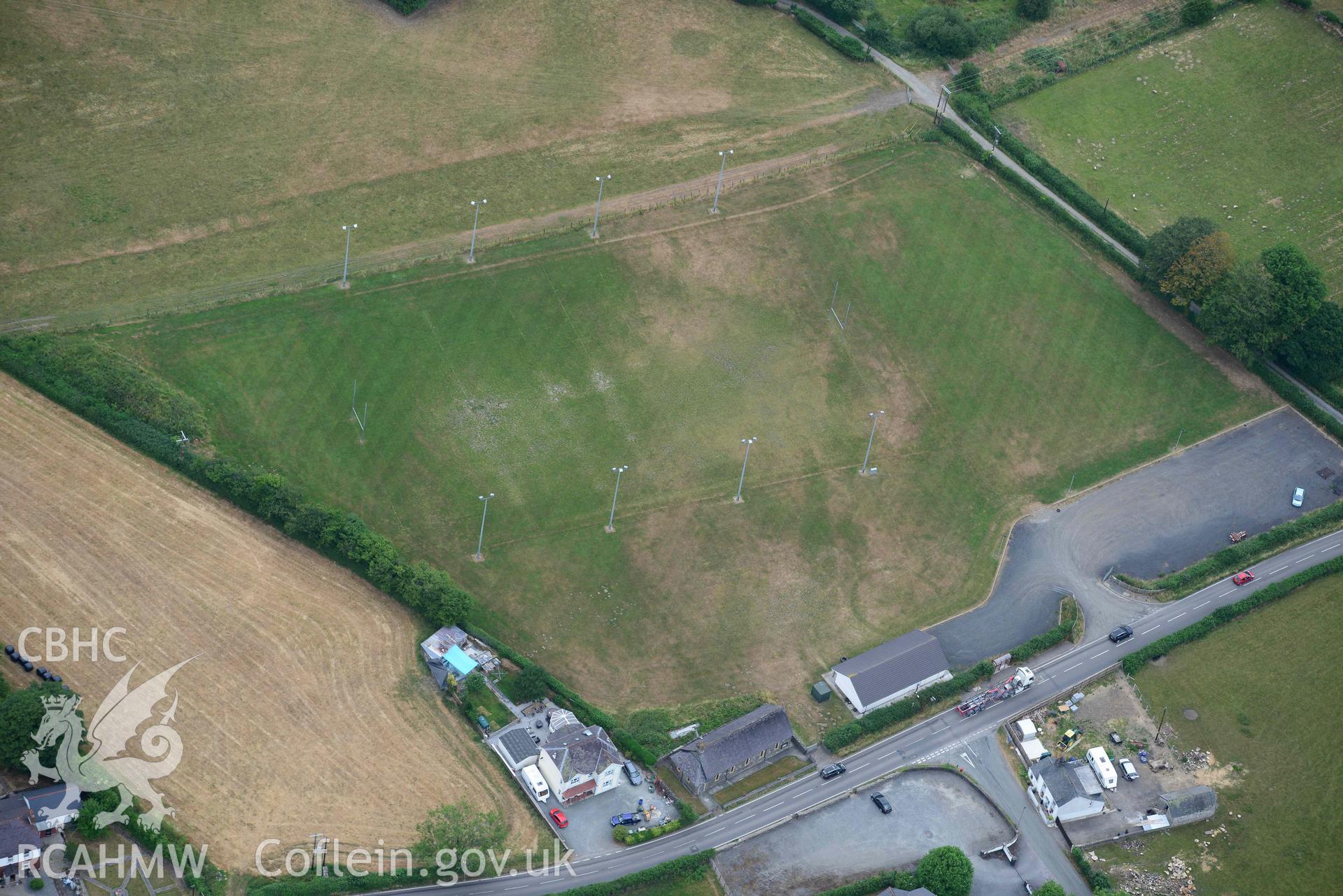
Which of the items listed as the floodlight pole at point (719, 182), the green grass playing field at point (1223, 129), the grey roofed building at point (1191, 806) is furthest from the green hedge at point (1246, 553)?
the floodlight pole at point (719, 182)

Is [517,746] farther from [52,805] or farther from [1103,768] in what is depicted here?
[1103,768]

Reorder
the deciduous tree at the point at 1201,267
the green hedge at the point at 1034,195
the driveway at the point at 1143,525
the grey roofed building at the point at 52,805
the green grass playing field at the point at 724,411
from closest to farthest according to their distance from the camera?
the grey roofed building at the point at 52,805
the green grass playing field at the point at 724,411
the driveway at the point at 1143,525
the deciduous tree at the point at 1201,267
the green hedge at the point at 1034,195

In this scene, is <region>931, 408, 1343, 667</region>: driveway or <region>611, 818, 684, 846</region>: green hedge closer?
<region>611, 818, 684, 846</region>: green hedge

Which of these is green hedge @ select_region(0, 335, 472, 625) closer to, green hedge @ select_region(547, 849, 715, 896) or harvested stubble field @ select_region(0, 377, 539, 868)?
harvested stubble field @ select_region(0, 377, 539, 868)

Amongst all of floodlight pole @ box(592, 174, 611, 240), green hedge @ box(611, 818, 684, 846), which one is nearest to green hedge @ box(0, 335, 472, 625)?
green hedge @ box(611, 818, 684, 846)

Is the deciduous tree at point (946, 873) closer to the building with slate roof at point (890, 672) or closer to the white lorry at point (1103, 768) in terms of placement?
the white lorry at point (1103, 768)

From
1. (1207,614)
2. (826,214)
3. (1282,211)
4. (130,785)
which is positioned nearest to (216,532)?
(130,785)

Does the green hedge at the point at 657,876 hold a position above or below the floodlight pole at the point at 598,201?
below
